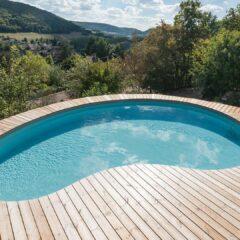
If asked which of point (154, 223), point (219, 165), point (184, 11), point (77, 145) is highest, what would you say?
point (184, 11)

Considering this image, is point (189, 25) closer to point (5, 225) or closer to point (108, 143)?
point (108, 143)

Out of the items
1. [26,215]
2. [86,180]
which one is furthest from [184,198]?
[26,215]

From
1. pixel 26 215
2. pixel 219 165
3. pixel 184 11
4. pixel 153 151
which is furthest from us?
pixel 184 11

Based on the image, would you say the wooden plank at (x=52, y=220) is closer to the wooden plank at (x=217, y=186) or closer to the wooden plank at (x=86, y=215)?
the wooden plank at (x=86, y=215)

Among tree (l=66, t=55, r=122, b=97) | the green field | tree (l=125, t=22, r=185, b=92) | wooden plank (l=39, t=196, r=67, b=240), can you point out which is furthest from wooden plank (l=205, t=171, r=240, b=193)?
the green field

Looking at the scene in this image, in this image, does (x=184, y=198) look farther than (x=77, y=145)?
No

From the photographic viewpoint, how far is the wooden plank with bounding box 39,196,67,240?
335 cm

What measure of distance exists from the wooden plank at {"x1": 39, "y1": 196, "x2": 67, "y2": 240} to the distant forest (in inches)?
203

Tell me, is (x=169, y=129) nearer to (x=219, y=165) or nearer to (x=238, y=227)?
(x=219, y=165)

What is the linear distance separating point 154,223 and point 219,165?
3575 mm

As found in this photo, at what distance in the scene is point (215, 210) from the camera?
380 cm

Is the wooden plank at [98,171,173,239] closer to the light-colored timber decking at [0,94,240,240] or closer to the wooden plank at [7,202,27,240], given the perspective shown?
the light-colored timber decking at [0,94,240,240]

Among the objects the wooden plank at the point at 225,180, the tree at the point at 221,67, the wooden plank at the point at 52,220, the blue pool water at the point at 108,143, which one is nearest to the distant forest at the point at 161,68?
the tree at the point at 221,67

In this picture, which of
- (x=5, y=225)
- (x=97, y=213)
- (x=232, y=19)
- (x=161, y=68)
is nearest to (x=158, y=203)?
(x=97, y=213)
